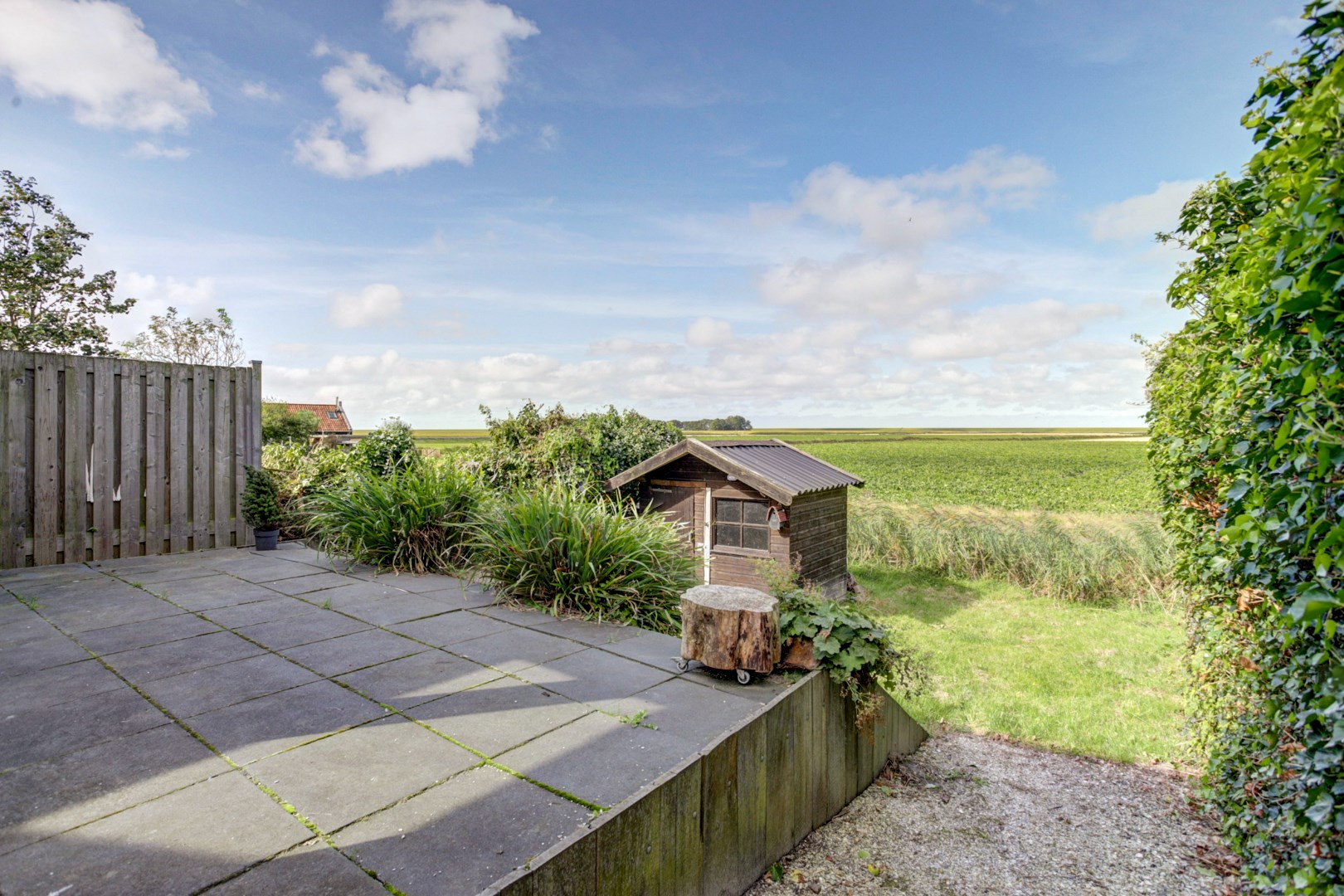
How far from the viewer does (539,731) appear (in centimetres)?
244

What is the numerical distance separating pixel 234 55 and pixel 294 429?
64.3 feet

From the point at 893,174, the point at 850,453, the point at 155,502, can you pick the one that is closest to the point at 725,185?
the point at 893,174

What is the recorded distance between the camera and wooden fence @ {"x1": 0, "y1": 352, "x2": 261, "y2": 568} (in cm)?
523

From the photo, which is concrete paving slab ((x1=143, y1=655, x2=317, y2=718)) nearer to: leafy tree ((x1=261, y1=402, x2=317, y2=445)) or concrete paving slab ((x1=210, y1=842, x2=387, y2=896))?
concrete paving slab ((x1=210, y1=842, x2=387, y2=896))

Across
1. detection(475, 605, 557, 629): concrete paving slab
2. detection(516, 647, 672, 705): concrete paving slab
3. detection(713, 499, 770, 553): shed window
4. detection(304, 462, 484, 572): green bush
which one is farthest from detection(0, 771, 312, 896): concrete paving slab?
detection(713, 499, 770, 553): shed window

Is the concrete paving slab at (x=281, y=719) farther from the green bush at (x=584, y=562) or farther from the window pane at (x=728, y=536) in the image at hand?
the window pane at (x=728, y=536)

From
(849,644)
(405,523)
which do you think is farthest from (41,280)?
(849,644)

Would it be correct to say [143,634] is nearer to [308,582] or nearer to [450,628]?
[308,582]

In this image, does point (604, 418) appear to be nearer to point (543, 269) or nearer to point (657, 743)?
point (543, 269)

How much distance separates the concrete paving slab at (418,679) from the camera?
275cm

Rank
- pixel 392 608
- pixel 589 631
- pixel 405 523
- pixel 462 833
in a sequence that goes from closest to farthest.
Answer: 1. pixel 462 833
2. pixel 589 631
3. pixel 392 608
4. pixel 405 523

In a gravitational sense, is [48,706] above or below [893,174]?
below

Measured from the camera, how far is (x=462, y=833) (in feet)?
5.79

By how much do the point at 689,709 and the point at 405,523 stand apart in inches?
147
